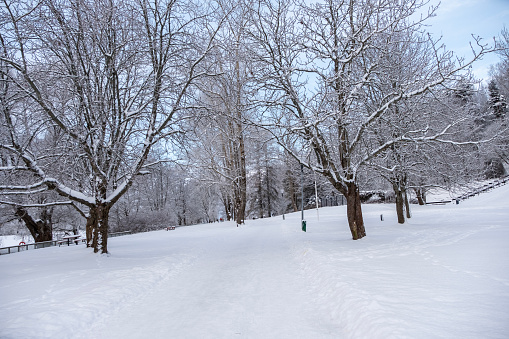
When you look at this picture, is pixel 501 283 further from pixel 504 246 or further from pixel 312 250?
pixel 312 250

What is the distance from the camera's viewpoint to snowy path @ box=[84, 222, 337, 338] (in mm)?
4508

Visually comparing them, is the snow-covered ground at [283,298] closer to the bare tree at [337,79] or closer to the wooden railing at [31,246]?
the bare tree at [337,79]

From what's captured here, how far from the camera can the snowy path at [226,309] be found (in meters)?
4.51

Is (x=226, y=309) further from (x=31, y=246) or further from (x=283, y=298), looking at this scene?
(x=31, y=246)

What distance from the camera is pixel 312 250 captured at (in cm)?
1047

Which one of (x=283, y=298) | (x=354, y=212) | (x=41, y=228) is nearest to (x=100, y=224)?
(x=283, y=298)

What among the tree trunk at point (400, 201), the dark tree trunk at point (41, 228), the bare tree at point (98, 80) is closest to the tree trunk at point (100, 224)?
the bare tree at point (98, 80)

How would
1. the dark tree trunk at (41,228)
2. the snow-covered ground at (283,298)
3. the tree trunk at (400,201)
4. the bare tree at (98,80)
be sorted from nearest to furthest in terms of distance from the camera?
the snow-covered ground at (283,298), the bare tree at (98,80), the tree trunk at (400,201), the dark tree trunk at (41,228)

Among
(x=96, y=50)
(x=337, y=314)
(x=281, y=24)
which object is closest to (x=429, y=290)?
(x=337, y=314)

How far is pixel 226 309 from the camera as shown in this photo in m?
5.44

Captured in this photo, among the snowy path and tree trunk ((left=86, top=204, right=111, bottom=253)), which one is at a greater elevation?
tree trunk ((left=86, top=204, right=111, bottom=253))

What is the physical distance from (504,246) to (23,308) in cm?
1174

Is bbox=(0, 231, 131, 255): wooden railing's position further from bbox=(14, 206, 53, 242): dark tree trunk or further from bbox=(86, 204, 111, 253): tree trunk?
bbox=(86, 204, 111, 253): tree trunk

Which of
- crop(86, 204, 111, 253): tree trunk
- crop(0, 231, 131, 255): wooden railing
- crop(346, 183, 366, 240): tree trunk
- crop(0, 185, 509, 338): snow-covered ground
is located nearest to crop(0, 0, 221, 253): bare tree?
crop(86, 204, 111, 253): tree trunk
